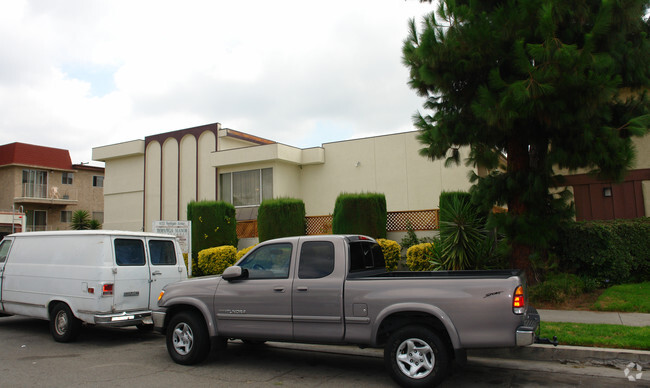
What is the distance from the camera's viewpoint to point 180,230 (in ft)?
46.0

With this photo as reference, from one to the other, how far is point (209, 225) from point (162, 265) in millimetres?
8446

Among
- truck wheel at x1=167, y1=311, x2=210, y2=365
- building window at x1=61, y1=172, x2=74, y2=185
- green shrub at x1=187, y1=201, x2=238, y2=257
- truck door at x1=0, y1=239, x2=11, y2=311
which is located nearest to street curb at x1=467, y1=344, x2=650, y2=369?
truck wheel at x1=167, y1=311, x2=210, y2=365

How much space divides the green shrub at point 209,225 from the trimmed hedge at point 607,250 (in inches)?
440

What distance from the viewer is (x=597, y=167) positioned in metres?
9.85

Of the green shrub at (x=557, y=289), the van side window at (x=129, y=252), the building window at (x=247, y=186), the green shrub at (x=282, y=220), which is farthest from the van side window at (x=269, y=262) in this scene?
the building window at (x=247, y=186)

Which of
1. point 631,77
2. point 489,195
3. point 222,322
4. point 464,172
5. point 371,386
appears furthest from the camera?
point 464,172

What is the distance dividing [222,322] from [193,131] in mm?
18559

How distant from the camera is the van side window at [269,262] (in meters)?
6.84

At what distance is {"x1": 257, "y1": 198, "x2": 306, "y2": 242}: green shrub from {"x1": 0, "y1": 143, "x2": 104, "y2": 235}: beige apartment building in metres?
27.0

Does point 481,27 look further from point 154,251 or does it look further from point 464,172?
point 464,172

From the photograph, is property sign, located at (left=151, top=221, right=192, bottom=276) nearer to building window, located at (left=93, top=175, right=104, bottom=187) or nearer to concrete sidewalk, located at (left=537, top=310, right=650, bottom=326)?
concrete sidewalk, located at (left=537, top=310, right=650, bottom=326)

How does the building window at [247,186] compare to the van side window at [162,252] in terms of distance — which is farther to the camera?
the building window at [247,186]

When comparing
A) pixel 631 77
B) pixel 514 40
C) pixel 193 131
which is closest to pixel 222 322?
pixel 514 40

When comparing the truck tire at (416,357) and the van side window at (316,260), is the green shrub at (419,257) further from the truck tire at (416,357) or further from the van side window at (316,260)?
the truck tire at (416,357)
